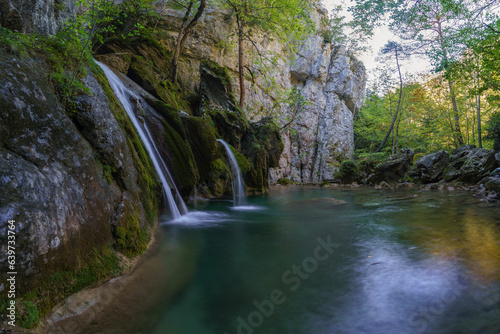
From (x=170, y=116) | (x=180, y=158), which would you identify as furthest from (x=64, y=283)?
(x=170, y=116)

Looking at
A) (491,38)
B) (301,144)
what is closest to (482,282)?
(491,38)

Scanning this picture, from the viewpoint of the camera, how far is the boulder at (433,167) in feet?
54.4

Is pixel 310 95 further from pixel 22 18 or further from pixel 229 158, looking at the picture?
pixel 22 18

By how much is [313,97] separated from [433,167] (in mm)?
16939

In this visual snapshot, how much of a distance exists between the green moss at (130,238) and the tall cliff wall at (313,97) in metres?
18.9

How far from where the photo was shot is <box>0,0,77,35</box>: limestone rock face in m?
3.60

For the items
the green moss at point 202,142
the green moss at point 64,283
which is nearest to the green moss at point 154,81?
the green moss at point 202,142

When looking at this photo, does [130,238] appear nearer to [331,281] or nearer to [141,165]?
[141,165]

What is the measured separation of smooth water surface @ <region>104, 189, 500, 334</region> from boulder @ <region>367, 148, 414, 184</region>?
44.7 feet

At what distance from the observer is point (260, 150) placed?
49.2ft

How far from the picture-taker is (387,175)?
18984 millimetres

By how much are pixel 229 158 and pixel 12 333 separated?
33.7 ft

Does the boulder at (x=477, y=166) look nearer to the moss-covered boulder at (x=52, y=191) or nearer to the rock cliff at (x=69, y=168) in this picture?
the rock cliff at (x=69, y=168)

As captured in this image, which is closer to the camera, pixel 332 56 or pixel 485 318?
pixel 485 318
